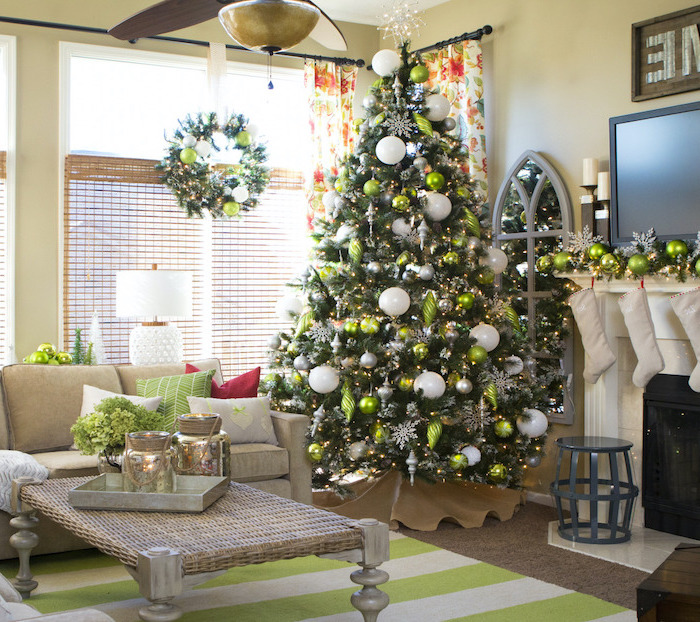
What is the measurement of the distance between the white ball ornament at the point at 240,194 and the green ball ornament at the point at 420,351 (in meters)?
1.99

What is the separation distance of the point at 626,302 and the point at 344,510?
1860 millimetres

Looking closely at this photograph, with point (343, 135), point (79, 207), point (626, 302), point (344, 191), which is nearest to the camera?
point (626, 302)

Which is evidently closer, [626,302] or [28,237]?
[626,302]

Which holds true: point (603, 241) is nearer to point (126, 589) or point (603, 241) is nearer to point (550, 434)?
point (550, 434)

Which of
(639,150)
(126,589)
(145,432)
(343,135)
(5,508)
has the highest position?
(343,135)

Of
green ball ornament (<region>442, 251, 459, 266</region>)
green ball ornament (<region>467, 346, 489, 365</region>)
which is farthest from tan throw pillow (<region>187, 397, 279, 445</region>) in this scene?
green ball ornament (<region>442, 251, 459, 266</region>)

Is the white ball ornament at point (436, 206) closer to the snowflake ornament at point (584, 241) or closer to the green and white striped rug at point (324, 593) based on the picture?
the snowflake ornament at point (584, 241)

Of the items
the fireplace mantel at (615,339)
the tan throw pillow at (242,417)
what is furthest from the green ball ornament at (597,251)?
the tan throw pillow at (242,417)

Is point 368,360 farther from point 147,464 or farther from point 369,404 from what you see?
point 147,464

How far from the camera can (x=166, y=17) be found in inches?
129

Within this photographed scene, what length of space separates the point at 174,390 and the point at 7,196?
1884mm

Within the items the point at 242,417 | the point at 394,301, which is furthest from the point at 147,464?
the point at 394,301

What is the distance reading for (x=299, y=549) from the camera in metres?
2.66

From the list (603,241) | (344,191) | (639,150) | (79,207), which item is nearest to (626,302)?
(603,241)
